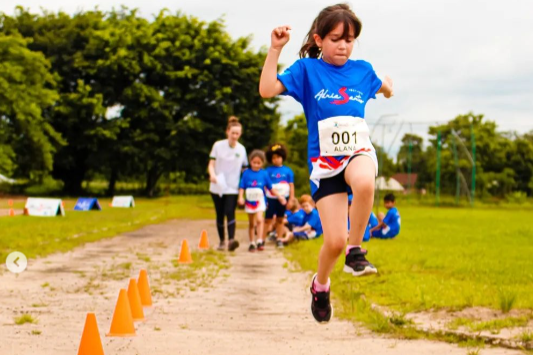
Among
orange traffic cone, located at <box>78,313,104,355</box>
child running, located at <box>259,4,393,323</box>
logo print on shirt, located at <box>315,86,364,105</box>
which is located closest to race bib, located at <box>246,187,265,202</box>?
orange traffic cone, located at <box>78,313,104,355</box>

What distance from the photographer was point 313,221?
1789cm

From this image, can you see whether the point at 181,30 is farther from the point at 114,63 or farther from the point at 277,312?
the point at 277,312

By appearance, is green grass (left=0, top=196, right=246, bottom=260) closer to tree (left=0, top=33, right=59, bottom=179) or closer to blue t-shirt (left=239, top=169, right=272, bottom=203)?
blue t-shirt (left=239, top=169, right=272, bottom=203)

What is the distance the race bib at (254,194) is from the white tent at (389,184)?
25.3 m

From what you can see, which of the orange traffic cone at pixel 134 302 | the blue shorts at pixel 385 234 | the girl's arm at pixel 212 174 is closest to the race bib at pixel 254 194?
the girl's arm at pixel 212 174

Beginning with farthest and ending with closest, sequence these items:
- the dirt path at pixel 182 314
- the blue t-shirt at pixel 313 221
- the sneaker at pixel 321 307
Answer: the blue t-shirt at pixel 313 221 < the dirt path at pixel 182 314 < the sneaker at pixel 321 307

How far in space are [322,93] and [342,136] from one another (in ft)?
1.08

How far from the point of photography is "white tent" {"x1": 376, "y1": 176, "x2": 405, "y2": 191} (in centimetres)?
4250

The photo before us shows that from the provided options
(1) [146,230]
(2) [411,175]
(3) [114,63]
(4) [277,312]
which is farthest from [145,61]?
(4) [277,312]

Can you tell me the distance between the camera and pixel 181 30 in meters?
51.8

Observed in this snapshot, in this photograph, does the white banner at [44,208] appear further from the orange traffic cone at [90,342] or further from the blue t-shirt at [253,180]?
the orange traffic cone at [90,342]

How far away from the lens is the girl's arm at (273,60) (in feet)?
16.8

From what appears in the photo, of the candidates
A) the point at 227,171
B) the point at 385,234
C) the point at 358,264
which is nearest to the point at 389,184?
the point at 385,234

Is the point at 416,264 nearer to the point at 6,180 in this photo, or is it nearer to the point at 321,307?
the point at 321,307
